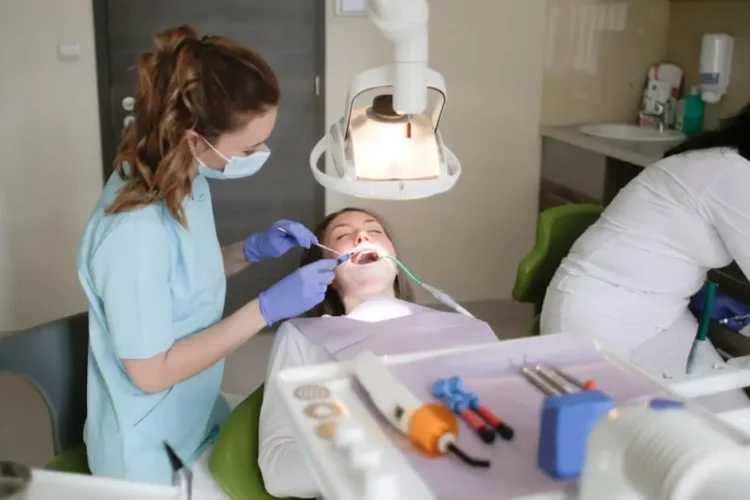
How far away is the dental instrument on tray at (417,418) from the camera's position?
94 cm

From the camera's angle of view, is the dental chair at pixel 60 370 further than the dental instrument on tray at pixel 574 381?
Yes

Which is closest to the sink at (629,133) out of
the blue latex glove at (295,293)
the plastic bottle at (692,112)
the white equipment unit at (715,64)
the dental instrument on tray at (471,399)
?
the plastic bottle at (692,112)

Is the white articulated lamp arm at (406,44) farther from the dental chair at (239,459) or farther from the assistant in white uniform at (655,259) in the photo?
the assistant in white uniform at (655,259)

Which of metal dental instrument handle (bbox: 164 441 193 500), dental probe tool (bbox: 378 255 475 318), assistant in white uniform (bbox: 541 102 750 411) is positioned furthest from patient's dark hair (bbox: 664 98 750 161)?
metal dental instrument handle (bbox: 164 441 193 500)

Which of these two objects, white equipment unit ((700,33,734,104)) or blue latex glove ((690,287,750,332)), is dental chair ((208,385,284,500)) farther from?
white equipment unit ((700,33,734,104))

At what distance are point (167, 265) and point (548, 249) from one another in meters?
1.16

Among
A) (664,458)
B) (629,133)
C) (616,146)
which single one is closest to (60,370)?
(664,458)

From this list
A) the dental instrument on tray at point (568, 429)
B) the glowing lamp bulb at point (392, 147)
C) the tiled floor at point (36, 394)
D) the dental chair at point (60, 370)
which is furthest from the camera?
the tiled floor at point (36, 394)

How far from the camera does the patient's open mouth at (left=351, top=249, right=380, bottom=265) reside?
75.2 inches

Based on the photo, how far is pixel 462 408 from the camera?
104 centimetres

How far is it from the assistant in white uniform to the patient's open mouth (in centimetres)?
50

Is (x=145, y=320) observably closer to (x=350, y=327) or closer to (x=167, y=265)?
(x=167, y=265)

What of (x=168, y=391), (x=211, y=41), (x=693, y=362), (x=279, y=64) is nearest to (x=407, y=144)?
(x=211, y=41)

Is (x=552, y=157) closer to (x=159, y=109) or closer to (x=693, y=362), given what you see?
(x=693, y=362)
